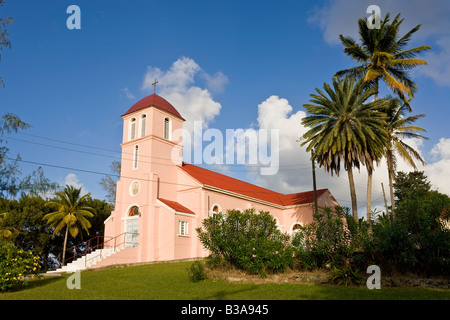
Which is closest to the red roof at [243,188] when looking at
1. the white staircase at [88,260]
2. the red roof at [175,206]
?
the red roof at [175,206]

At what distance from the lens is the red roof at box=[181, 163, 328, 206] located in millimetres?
33325

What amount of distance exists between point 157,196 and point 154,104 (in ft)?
25.6

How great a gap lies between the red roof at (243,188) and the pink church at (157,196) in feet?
0.86

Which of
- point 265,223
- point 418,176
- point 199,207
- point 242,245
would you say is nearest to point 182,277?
point 242,245

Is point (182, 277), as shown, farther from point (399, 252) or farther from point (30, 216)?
point (30, 216)

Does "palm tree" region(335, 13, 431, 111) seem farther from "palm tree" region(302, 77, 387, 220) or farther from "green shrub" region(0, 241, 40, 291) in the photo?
"green shrub" region(0, 241, 40, 291)

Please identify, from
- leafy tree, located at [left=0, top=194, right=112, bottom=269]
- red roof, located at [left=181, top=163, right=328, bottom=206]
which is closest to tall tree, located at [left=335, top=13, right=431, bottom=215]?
red roof, located at [left=181, top=163, right=328, bottom=206]

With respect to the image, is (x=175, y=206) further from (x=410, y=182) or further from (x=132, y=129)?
(x=410, y=182)

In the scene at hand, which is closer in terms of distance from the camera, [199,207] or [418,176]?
[199,207]

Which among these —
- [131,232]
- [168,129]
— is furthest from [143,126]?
[131,232]

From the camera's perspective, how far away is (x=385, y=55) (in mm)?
27734
